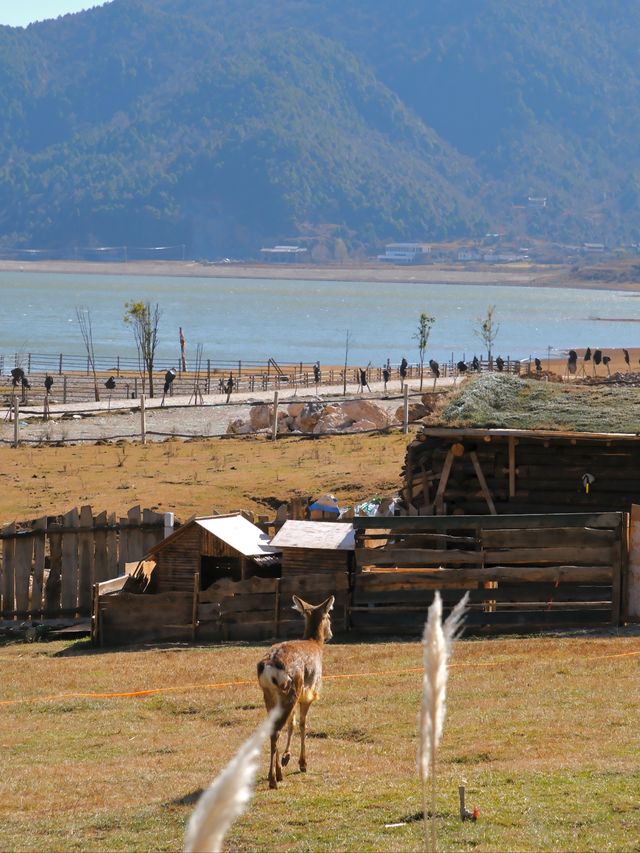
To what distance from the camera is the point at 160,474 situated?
29312 mm

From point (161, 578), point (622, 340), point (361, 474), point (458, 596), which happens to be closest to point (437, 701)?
point (458, 596)

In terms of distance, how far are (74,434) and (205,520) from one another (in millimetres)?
23204

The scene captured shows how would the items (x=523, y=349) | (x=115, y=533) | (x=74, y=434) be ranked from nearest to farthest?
(x=115, y=533)
(x=74, y=434)
(x=523, y=349)

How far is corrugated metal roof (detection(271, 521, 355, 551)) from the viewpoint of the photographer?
52.3ft

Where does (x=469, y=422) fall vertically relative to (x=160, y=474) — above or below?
above

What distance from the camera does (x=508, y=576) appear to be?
15.7m

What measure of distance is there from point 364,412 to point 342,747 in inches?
1126

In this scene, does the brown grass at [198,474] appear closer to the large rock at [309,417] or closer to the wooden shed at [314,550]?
the large rock at [309,417]

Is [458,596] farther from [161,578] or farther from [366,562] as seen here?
[161,578]

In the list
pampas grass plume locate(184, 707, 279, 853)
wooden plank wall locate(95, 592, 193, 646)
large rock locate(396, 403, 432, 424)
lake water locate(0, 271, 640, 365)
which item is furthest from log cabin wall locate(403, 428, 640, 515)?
lake water locate(0, 271, 640, 365)

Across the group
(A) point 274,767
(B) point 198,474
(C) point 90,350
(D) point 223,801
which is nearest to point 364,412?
(B) point 198,474

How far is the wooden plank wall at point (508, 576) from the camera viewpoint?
1566 centimetres

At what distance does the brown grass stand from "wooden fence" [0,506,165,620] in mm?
6426

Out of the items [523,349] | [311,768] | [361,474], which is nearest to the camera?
[311,768]
